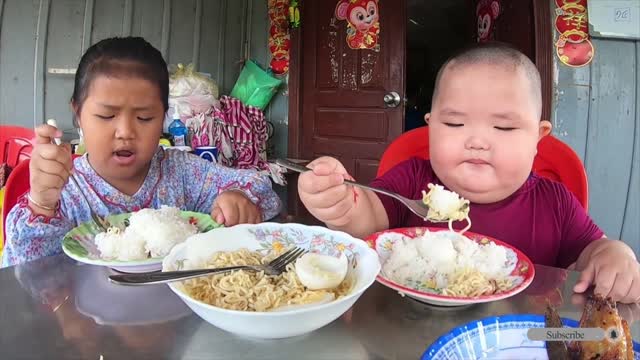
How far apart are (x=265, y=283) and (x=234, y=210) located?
56 cm

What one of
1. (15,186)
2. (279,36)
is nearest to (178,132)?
(279,36)

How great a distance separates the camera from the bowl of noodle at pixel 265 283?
0.56 meters

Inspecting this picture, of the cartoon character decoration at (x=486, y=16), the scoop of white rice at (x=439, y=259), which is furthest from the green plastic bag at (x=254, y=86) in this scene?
the scoop of white rice at (x=439, y=259)

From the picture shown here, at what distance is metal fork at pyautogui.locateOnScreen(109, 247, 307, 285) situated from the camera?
0.61m

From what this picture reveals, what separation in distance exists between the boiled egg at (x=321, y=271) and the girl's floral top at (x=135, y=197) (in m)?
0.69

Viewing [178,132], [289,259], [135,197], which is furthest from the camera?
[178,132]

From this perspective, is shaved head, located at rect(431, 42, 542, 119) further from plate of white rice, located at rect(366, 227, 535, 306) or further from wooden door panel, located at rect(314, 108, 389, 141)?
wooden door panel, located at rect(314, 108, 389, 141)

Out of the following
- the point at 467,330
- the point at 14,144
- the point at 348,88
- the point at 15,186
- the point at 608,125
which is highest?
the point at 348,88

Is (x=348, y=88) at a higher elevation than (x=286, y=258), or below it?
higher

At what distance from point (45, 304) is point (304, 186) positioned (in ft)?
1.66

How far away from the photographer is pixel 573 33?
119 inches

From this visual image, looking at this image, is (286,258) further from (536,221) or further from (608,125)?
(608,125)

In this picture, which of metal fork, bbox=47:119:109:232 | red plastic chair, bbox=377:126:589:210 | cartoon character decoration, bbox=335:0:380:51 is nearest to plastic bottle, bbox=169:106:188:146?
cartoon character decoration, bbox=335:0:380:51

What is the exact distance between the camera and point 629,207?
10.5 ft
